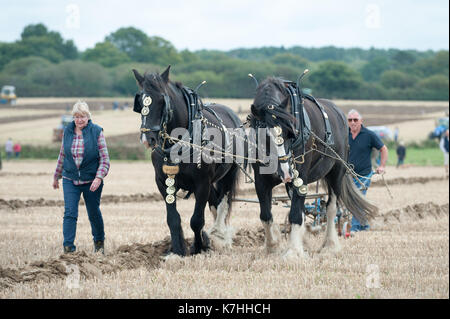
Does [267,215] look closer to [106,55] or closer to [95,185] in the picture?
[95,185]

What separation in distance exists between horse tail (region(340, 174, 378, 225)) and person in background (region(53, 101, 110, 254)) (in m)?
3.56

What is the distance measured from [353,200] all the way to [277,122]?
297 centimetres

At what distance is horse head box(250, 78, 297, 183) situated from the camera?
27.4 feet

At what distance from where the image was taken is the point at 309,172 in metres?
9.56

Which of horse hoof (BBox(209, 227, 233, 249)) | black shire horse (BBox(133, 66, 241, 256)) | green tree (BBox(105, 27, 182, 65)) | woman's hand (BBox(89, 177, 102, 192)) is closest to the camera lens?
black shire horse (BBox(133, 66, 241, 256))

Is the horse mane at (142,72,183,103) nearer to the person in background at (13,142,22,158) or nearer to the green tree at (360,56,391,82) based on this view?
the person in background at (13,142,22,158)

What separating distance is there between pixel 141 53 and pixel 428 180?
88.4 meters

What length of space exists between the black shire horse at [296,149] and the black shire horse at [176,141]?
0.68 metres

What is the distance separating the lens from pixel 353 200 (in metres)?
10.9

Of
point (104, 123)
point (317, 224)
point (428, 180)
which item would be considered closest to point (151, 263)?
point (317, 224)

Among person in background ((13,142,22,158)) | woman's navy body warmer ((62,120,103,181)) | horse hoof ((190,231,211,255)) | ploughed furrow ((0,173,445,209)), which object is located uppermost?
woman's navy body warmer ((62,120,103,181))

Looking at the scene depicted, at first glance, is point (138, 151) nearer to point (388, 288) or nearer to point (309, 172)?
point (309, 172)

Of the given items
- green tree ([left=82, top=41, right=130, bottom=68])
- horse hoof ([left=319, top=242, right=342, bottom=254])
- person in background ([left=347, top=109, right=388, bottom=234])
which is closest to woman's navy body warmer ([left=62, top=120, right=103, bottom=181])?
horse hoof ([left=319, top=242, right=342, bottom=254])

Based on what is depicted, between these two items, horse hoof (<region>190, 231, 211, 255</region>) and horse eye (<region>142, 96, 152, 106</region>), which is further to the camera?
horse hoof (<region>190, 231, 211, 255</region>)
